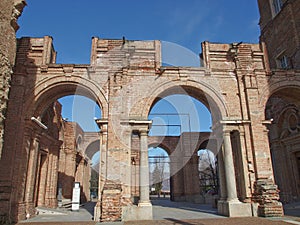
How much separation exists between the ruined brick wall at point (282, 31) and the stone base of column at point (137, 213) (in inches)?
457

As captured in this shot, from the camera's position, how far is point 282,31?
629 inches

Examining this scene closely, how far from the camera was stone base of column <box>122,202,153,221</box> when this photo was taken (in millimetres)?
8773

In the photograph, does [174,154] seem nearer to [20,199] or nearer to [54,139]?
[54,139]

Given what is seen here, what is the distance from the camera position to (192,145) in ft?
68.8

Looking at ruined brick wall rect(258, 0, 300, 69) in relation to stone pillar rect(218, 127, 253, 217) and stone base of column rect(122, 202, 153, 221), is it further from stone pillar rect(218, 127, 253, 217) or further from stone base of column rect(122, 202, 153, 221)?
stone base of column rect(122, 202, 153, 221)

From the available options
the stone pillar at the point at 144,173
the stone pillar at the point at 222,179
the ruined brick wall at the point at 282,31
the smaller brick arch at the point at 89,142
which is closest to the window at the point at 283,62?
the ruined brick wall at the point at 282,31

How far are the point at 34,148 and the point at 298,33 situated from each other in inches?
621

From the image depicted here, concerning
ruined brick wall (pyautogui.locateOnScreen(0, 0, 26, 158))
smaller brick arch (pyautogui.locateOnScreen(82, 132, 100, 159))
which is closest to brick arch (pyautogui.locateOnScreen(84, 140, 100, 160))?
smaller brick arch (pyautogui.locateOnScreen(82, 132, 100, 159))

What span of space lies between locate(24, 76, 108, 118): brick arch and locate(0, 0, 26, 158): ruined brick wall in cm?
424

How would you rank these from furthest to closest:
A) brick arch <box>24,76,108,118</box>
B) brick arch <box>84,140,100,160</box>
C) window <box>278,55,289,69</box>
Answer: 1. brick arch <box>84,140,100,160</box>
2. window <box>278,55,289,69</box>
3. brick arch <box>24,76,108,118</box>

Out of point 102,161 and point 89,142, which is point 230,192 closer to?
point 102,161

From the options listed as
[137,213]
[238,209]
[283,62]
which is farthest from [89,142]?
[283,62]

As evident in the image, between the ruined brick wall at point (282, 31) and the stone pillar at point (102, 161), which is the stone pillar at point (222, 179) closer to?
the stone pillar at point (102, 161)

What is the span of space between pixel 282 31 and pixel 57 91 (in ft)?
47.5
